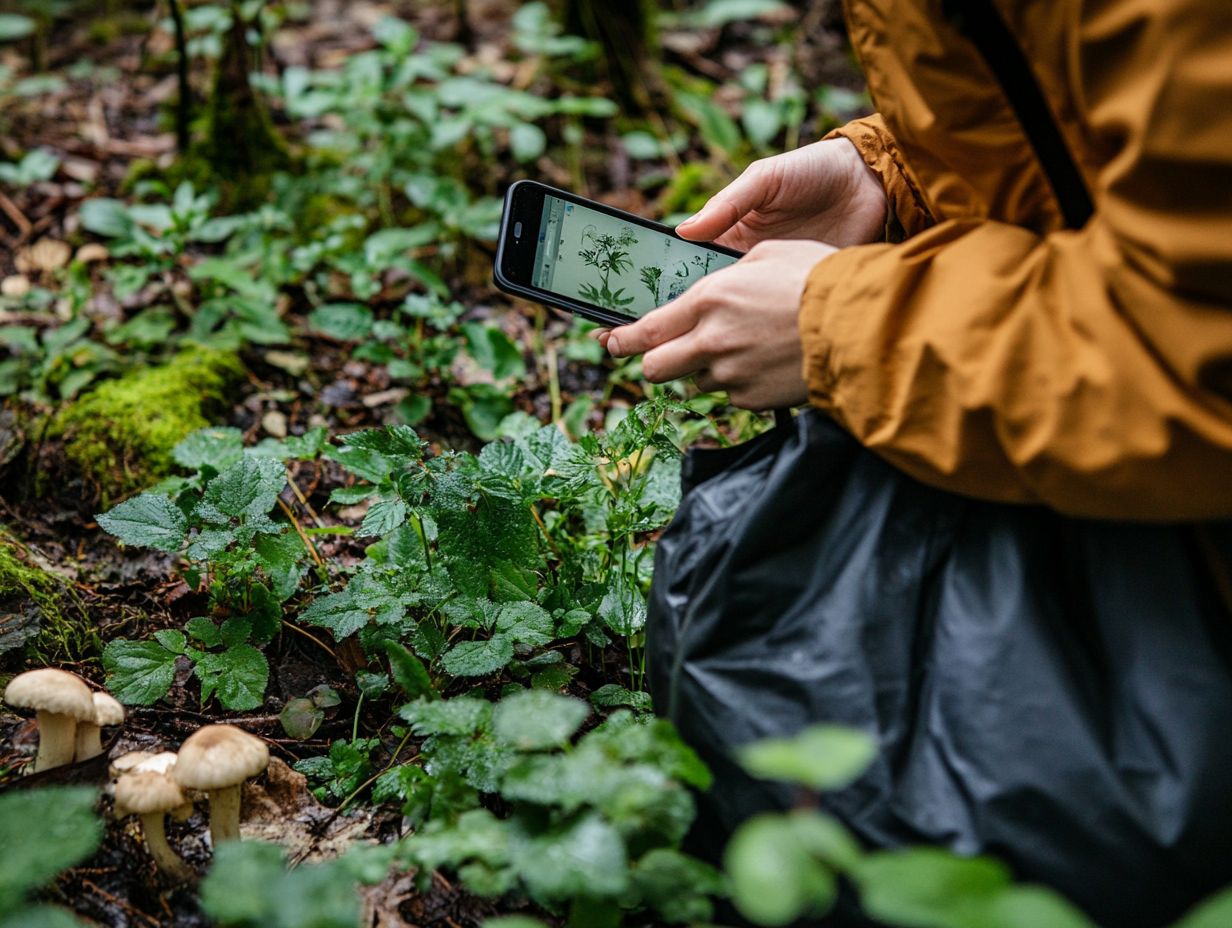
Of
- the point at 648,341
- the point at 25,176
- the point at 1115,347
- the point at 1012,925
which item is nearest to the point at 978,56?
the point at 1115,347

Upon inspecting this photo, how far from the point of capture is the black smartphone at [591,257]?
175 cm

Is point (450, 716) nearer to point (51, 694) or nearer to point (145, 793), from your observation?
point (145, 793)

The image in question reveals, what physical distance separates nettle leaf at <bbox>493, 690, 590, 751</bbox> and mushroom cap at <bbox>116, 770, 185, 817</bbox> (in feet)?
1.75

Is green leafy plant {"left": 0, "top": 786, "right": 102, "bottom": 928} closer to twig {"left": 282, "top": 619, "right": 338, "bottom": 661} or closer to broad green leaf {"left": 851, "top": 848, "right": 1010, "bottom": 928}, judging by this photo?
twig {"left": 282, "top": 619, "right": 338, "bottom": 661}

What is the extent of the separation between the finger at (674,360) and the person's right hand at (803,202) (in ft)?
1.26

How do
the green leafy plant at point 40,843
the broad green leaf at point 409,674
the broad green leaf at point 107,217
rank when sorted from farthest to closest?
the broad green leaf at point 107,217 < the broad green leaf at point 409,674 < the green leafy plant at point 40,843

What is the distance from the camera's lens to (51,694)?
51.6 inches

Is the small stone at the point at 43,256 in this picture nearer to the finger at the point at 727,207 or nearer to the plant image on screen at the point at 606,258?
the plant image on screen at the point at 606,258

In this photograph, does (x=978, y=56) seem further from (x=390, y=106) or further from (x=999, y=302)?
(x=390, y=106)

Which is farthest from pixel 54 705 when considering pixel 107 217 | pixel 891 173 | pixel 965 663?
pixel 107 217

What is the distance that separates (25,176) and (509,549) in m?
2.53

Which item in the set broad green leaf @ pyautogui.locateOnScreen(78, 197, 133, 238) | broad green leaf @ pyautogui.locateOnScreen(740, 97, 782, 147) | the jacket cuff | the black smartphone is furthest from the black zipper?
broad green leaf @ pyautogui.locateOnScreen(740, 97, 782, 147)

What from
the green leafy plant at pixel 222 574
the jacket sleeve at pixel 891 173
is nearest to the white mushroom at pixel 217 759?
the green leafy plant at pixel 222 574

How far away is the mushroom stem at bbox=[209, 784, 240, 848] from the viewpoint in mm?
1421
